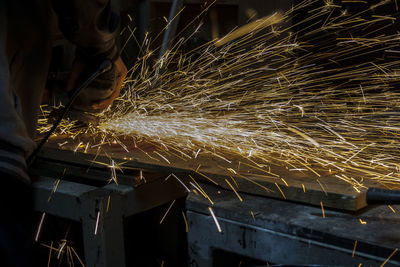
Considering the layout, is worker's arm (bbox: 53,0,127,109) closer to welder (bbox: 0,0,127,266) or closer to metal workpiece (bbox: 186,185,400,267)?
welder (bbox: 0,0,127,266)

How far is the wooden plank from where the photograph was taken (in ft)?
4.42

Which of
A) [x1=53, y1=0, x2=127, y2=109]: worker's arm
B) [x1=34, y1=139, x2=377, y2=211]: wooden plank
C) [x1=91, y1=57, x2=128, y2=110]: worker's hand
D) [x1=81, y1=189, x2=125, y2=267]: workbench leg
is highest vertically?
[x1=53, y1=0, x2=127, y2=109]: worker's arm

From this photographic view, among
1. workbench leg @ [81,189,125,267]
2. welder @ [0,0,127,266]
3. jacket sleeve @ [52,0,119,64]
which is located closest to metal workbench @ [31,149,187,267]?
workbench leg @ [81,189,125,267]

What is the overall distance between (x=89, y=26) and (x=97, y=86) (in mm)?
396

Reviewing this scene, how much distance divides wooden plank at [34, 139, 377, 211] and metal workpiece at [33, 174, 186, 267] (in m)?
0.12

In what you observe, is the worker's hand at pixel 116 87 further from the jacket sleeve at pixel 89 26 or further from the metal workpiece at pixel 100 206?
the metal workpiece at pixel 100 206

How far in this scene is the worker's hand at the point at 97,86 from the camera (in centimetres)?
209

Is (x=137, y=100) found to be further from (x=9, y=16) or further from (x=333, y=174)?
(x=333, y=174)

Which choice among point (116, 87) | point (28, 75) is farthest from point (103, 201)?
point (116, 87)

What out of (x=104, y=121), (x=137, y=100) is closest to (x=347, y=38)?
(x=137, y=100)

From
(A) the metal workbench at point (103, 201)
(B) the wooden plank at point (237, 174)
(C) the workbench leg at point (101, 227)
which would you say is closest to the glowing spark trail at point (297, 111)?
(B) the wooden plank at point (237, 174)

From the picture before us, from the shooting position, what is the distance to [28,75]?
68.2 inches

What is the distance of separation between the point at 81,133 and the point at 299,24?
1.92 metres

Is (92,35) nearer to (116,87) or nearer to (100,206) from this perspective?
(116,87)
